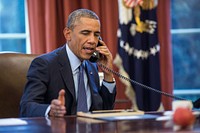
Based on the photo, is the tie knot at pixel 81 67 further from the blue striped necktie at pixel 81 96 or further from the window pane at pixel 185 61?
the window pane at pixel 185 61

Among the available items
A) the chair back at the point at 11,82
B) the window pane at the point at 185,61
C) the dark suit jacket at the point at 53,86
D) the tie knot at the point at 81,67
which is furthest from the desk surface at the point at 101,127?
the window pane at the point at 185,61

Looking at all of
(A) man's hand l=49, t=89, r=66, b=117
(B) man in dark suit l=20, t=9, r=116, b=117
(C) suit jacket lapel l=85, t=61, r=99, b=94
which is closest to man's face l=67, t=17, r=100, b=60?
(B) man in dark suit l=20, t=9, r=116, b=117

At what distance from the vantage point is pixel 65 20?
4.40 m

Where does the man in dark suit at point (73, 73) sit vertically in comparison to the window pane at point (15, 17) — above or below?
below

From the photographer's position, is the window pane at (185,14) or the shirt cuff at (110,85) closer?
the shirt cuff at (110,85)

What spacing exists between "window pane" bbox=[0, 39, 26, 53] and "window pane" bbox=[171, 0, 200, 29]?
64.2 inches

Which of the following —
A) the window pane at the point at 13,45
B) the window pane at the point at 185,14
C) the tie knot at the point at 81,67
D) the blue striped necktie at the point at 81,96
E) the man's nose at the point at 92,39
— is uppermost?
the window pane at the point at 185,14

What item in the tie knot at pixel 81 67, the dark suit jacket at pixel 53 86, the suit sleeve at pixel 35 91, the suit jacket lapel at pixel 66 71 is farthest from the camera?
the tie knot at pixel 81 67

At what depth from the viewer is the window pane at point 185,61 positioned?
16.4ft

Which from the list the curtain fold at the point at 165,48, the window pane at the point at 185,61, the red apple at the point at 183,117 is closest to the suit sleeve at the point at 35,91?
the red apple at the point at 183,117

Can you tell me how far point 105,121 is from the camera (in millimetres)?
1874

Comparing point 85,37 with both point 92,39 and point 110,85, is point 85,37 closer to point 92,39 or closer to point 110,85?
point 92,39

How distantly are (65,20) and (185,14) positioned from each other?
1.40 metres

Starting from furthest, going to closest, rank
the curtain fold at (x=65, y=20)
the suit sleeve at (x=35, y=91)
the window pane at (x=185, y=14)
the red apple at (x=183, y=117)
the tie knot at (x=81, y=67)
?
the window pane at (x=185, y=14), the curtain fold at (x=65, y=20), the tie knot at (x=81, y=67), the suit sleeve at (x=35, y=91), the red apple at (x=183, y=117)
